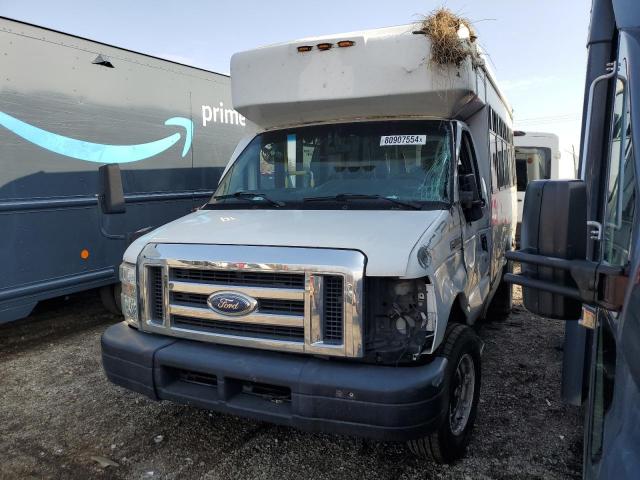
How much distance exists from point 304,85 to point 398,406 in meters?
2.65

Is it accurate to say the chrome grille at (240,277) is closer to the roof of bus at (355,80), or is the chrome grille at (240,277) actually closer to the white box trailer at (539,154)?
the roof of bus at (355,80)

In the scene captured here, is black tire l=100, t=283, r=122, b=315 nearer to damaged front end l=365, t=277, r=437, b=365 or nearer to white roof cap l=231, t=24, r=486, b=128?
white roof cap l=231, t=24, r=486, b=128

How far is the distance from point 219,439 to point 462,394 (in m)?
1.73

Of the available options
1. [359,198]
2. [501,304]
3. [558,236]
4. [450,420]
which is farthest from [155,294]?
[501,304]

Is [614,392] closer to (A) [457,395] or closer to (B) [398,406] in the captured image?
(B) [398,406]

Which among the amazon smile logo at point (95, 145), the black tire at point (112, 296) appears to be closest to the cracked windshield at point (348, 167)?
the amazon smile logo at point (95, 145)

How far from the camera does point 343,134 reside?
4.12 metres

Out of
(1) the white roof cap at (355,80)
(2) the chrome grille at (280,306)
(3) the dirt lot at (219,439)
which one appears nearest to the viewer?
(2) the chrome grille at (280,306)

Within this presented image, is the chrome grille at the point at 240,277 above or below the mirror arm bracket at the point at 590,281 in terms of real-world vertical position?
below

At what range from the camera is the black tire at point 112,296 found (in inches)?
250

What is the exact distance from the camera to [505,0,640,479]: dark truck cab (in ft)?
4.65

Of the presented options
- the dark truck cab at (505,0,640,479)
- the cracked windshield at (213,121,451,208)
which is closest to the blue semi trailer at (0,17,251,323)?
the cracked windshield at (213,121,451,208)

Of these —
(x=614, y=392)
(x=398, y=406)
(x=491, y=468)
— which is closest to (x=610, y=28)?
(x=614, y=392)

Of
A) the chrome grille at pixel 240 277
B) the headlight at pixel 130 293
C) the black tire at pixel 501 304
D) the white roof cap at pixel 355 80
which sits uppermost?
the white roof cap at pixel 355 80
